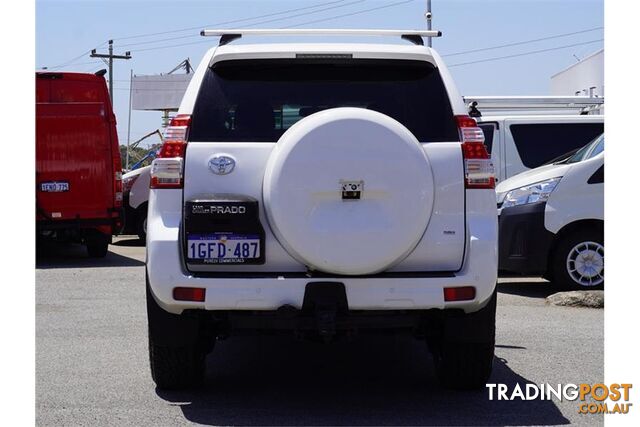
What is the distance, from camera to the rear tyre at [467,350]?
18.9 feet

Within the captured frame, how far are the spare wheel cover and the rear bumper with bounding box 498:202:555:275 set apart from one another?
560cm

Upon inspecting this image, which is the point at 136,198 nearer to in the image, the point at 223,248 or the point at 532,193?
the point at 532,193

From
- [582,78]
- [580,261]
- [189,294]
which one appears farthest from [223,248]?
[582,78]

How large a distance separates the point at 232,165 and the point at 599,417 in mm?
2533

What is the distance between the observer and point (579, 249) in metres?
10.8

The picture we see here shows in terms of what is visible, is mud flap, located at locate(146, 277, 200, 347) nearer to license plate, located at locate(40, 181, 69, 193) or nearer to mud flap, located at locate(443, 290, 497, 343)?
mud flap, located at locate(443, 290, 497, 343)

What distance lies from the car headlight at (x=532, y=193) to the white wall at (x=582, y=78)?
23.8ft

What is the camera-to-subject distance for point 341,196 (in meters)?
5.29

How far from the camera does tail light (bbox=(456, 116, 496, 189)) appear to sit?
5.61 m

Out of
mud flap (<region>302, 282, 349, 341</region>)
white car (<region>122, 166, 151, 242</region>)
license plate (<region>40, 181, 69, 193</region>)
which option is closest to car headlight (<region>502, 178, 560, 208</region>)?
mud flap (<region>302, 282, 349, 341</region>)

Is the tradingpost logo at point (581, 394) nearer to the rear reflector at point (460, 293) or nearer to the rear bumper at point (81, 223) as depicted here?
the rear reflector at point (460, 293)

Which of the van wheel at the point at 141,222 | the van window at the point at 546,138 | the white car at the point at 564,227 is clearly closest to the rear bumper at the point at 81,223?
the van wheel at the point at 141,222

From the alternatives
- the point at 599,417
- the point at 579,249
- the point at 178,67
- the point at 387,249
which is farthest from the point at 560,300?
the point at 178,67

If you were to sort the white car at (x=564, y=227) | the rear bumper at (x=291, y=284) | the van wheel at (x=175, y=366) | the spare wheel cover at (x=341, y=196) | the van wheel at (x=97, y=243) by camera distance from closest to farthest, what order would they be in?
the spare wheel cover at (x=341, y=196)
the rear bumper at (x=291, y=284)
the van wheel at (x=175, y=366)
the white car at (x=564, y=227)
the van wheel at (x=97, y=243)
